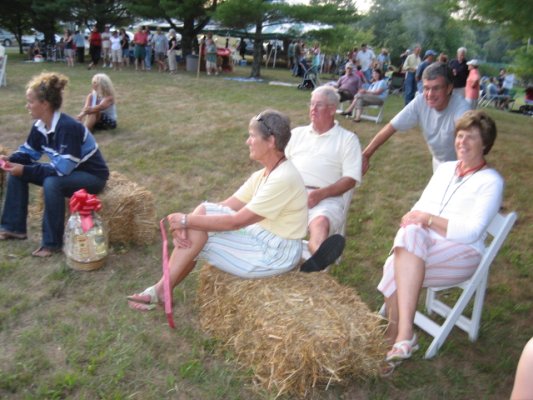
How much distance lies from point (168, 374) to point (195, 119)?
23.1ft

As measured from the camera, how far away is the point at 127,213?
3994mm

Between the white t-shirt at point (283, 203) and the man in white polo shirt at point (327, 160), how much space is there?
0.61m

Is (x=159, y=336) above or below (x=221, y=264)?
below

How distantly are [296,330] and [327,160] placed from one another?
1.80m

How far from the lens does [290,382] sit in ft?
7.58

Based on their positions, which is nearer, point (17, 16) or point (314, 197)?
point (314, 197)

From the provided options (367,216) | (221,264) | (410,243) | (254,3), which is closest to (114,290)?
(221,264)

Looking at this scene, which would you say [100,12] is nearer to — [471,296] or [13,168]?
[13,168]

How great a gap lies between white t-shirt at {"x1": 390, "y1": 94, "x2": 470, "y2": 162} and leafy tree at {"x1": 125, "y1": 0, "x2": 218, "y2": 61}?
48.4 ft

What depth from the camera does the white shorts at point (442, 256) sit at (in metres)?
2.84

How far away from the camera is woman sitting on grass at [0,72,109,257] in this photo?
11.9 feet

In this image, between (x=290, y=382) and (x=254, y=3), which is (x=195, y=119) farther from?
(x=254, y=3)

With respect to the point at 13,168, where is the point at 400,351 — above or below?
below

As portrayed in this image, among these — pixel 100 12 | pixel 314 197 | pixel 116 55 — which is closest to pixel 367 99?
pixel 314 197
